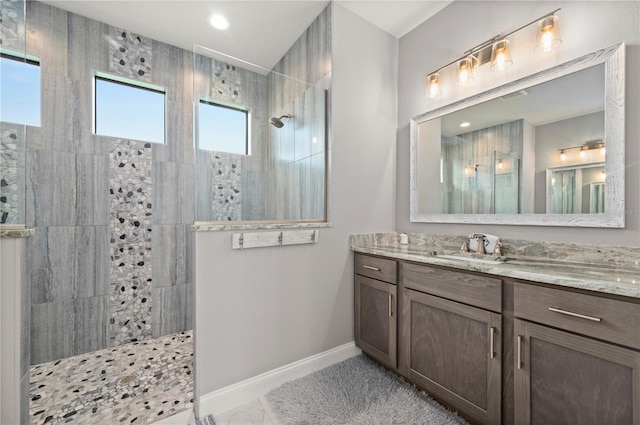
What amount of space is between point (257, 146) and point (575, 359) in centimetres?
202

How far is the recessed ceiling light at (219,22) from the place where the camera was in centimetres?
213

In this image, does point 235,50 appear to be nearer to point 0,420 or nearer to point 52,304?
point 52,304

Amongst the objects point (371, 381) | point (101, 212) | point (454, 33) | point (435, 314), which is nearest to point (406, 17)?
point (454, 33)

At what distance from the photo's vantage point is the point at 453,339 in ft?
4.52

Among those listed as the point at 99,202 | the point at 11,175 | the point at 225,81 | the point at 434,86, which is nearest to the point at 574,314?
the point at 434,86

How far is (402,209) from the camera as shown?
229 centimetres

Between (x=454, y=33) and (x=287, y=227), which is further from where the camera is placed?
(x=454, y=33)

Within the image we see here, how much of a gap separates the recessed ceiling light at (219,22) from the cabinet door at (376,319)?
2.46 metres

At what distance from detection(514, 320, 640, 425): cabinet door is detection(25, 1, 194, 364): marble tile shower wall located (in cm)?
267

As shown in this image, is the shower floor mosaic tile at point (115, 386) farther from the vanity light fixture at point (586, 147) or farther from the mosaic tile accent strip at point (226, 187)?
the vanity light fixture at point (586, 147)

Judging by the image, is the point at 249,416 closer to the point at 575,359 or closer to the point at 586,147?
the point at 575,359

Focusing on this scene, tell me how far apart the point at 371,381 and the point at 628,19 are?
2.45m

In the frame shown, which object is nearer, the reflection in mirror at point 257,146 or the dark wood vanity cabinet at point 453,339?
the dark wood vanity cabinet at point 453,339

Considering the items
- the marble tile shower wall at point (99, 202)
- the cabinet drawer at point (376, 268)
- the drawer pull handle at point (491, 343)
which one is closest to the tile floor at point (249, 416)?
the cabinet drawer at point (376, 268)
